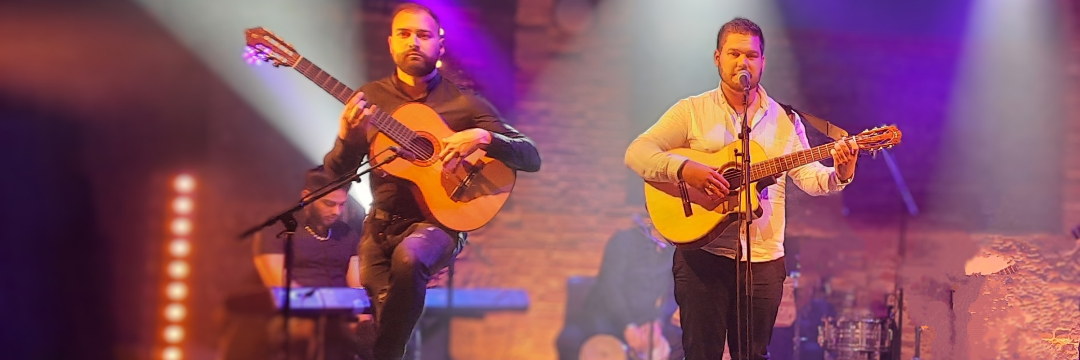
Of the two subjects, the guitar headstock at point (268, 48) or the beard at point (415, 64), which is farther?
the beard at point (415, 64)

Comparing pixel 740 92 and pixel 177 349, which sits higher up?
pixel 740 92

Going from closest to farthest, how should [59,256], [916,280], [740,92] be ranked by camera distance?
[740,92], [916,280], [59,256]

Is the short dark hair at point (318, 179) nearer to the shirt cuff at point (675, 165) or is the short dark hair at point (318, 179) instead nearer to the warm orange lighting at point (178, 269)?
the shirt cuff at point (675, 165)

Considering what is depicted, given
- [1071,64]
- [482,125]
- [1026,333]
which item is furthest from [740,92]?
[1071,64]

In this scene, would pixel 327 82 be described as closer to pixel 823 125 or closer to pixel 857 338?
pixel 823 125

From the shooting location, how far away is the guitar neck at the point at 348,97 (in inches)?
173

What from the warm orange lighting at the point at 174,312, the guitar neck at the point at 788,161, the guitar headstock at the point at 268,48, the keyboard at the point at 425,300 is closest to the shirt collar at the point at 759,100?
A: the guitar neck at the point at 788,161

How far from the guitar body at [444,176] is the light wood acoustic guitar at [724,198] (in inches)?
31.7

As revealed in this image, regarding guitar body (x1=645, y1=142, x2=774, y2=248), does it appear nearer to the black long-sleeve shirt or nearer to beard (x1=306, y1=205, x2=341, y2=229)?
the black long-sleeve shirt

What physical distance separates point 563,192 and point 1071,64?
4.22 meters

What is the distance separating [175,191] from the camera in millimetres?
7434

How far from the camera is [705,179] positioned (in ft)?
13.9

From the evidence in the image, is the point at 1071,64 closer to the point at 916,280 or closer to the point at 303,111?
the point at 916,280

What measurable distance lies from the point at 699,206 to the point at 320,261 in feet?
7.32
